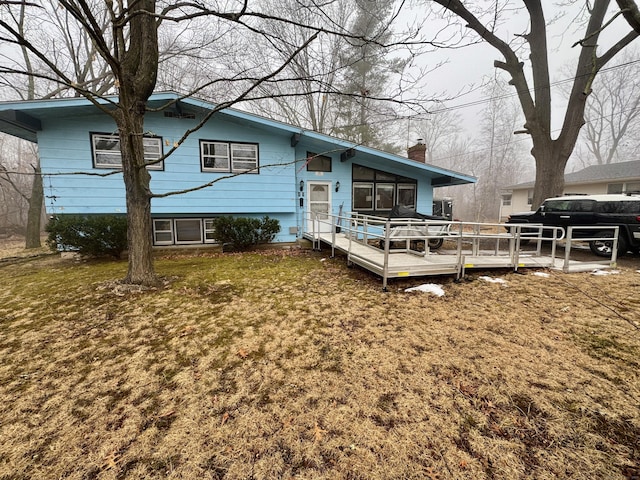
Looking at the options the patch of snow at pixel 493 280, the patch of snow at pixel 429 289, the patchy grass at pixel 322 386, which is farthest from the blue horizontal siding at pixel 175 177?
the patch of snow at pixel 493 280

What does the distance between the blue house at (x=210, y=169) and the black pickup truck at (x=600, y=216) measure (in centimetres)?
278

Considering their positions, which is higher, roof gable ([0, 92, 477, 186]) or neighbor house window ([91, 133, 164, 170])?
roof gable ([0, 92, 477, 186])

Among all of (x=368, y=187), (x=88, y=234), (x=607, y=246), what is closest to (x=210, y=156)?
(x=88, y=234)

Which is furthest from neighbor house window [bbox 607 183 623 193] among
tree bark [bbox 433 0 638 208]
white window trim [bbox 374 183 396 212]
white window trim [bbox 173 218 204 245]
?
white window trim [bbox 173 218 204 245]

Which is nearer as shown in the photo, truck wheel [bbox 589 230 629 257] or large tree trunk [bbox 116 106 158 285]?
large tree trunk [bbox 116 106 158 285]

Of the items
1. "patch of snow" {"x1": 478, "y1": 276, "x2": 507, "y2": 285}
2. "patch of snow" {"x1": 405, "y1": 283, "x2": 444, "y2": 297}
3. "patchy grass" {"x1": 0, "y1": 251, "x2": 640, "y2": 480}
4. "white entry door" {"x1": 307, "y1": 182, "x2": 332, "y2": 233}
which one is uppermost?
"white entry door" {"x1": 307, "y1": 182, "x2": 332, "y2": 233}

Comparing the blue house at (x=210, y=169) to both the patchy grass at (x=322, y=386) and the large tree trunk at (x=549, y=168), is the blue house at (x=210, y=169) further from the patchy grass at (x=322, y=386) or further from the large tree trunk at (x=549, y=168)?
the patchy grass at (x=322, y=386)

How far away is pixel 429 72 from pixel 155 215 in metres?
8.47

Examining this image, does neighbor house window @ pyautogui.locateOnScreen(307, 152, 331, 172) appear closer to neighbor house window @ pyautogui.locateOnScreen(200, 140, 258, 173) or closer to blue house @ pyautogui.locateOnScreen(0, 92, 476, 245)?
blue house @ pyautogui.locateOnScreen(0, 92, 476, 245)

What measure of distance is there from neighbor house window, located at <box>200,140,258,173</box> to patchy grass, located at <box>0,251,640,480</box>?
17.5 feet

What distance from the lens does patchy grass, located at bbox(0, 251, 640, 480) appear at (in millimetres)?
1745

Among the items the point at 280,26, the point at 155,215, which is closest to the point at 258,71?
the point at 280,26

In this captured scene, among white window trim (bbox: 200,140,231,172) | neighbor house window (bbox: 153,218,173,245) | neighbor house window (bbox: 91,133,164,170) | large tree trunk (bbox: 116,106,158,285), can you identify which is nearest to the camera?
large tree trunk (bbox: 116,106,158,285)

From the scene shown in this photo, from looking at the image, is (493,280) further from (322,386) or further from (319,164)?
(319,164)
